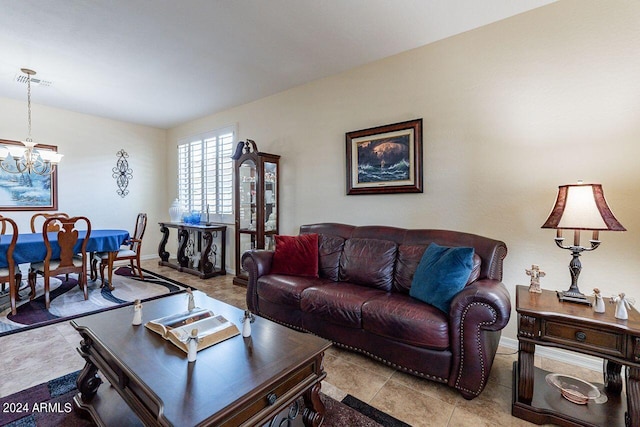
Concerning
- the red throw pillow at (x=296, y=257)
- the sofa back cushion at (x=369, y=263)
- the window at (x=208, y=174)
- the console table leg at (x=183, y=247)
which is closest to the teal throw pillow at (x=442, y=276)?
the sofa back cushion at (x=369, y=263)

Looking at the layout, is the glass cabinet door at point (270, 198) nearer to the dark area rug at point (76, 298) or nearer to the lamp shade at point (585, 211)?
the dark area rug at point (76, 298)

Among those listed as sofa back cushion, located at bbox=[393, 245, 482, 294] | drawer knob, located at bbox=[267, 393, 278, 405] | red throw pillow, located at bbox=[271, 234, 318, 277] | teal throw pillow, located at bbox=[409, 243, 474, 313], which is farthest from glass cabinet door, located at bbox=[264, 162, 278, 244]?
drawer knob, located at bbox=[267, 393, 278, 405]

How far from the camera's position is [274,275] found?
9.27ft

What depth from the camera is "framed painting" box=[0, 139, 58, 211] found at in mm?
4383

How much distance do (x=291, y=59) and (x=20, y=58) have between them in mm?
2916

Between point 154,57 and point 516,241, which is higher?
point 154,57

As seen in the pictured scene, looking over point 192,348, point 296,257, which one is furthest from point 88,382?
point 296,257

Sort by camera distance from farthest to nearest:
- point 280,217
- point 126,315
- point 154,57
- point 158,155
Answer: point 158,155, point 280,217, point 154,57, point 126,315

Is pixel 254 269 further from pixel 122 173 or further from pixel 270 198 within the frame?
pixel 122 173

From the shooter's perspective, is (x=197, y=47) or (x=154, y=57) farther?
(x=154, y=57)

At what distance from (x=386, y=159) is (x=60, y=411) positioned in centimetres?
312

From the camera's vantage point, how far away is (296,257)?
9.55ft

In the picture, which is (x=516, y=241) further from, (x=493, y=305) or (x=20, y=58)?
(x=20, y=58)

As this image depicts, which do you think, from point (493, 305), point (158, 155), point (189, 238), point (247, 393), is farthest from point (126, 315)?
point (158, 155)
